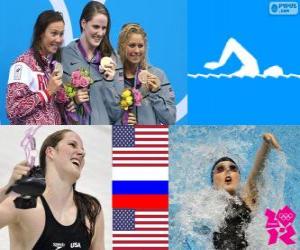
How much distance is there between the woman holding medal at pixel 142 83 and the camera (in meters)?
6.90

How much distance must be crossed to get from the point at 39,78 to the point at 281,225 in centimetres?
191

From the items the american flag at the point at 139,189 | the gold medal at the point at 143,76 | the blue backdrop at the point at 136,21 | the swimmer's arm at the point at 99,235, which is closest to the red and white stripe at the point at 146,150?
the american flag at the point at 139,189

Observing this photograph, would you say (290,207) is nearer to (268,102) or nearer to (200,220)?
(200,220)

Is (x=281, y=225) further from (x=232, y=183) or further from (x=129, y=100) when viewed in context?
(x=129, y=100)

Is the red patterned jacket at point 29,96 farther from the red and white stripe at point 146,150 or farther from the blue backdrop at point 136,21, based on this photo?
the red and white stripe at point 146,150

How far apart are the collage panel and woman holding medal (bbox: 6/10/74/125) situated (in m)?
0.97

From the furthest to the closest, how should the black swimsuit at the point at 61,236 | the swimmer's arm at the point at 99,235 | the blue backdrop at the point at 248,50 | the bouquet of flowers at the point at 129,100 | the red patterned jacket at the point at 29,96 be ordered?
the blue backdrop at the point at 248,50
the bouquet of flowers at the point at 129,100
the red patterned jacket at the point at 29,96
the swimmer's arm at the point at 99,235
the black swimsuit at the point at 61,236

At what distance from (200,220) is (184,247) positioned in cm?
20

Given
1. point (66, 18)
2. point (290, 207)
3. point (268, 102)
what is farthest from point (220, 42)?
point (290, 207)

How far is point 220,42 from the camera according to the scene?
7.46 meters

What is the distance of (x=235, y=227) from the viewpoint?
621 cm

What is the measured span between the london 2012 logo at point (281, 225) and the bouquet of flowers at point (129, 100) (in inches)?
50.7

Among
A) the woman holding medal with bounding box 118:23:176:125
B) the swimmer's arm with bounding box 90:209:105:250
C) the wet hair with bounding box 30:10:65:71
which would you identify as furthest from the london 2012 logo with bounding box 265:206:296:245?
the wet hair with bounding box 30:10:65:71

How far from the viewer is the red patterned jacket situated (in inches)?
258
